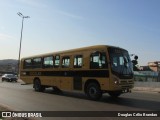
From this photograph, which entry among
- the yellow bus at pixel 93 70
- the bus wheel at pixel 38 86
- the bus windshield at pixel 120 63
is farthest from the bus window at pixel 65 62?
the bus wheel at pixel 38 86

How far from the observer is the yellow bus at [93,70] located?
1661cm

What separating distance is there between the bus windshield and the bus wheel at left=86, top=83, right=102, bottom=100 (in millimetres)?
1499

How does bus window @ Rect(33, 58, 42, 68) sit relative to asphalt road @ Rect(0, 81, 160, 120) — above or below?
above

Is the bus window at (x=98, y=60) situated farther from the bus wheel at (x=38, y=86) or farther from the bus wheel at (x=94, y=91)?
the bus wheel at (x=38, y=86)

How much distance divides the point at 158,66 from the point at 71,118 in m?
92.9

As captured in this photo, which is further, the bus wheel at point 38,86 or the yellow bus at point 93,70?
the bus wheel at point 38,86

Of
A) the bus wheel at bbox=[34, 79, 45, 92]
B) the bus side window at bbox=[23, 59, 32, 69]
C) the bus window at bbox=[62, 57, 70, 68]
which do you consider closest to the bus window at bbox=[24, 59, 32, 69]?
the bus side window at bbox=[23, 59, 32, 69]

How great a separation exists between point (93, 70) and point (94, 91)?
1.16m

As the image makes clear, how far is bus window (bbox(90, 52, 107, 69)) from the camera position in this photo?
55.3 feet

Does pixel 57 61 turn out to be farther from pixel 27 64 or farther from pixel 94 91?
pixel 27 64

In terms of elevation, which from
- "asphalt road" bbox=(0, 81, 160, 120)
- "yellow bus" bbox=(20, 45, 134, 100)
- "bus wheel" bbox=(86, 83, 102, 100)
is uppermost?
"yellow bus" bbox=(20, 45, 134, 100)

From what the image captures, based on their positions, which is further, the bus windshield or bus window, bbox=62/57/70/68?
bus window, bbox=62/57/70/68

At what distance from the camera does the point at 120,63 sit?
17062 mm

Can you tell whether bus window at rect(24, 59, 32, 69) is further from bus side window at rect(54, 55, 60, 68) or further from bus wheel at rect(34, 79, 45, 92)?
bus side window at rect(54, 55, 60, 68)
